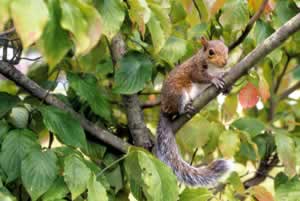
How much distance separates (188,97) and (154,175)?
726mm

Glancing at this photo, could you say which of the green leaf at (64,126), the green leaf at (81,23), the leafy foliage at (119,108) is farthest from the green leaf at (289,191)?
the green leaf at (81,23)

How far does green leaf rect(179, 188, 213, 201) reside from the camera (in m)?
1.39

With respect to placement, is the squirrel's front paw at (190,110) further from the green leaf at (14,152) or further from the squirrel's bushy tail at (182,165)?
the green leaf at (14,152)

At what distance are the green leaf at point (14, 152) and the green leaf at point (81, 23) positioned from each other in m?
0.49

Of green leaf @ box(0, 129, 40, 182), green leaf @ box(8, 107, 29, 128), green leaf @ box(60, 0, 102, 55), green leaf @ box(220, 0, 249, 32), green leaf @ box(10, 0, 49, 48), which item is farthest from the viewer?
green leaf @ box(220, 0, 249, 32)

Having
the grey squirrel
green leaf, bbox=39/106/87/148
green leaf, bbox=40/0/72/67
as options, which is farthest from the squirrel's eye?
green leaf, bbox=40/0/72/67

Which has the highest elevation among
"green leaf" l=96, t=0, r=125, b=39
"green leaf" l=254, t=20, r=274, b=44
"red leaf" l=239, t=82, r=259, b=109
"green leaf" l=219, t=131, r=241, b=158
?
"green leaf" l=96, t=0, r=125, b=39

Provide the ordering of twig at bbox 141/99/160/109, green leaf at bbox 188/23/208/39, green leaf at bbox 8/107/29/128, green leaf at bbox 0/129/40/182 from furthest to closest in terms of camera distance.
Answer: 1. twig at bbox 141/99/160/109
2. green leaf at bbox 188/23/208/39
3. green leaf at bbox 8/107/29/128
4. green leaf at bbox 0/129/40/182

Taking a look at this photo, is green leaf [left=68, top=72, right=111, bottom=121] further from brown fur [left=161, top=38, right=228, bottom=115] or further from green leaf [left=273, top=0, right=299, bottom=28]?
green leaf [left=273, top=0, right=299, bottom=28]

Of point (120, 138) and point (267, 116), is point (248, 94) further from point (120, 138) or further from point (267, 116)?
point (267, 116)

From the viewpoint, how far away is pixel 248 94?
169 centimetres

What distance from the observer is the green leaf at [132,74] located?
1.52 metres

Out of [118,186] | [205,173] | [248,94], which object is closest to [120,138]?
[118,186]

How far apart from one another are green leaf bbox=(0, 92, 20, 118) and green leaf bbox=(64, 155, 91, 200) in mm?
242
